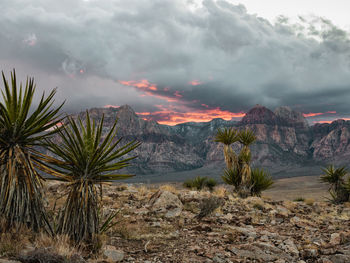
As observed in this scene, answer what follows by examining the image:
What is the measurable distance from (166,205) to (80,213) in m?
6.08

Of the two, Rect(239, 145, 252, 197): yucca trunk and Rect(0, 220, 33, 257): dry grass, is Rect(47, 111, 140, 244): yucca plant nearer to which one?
Rect(0, 220, 33, 257): dry grass

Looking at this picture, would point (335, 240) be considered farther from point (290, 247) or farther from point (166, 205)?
point (166, 205)

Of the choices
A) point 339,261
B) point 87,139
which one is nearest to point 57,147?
point 87,139

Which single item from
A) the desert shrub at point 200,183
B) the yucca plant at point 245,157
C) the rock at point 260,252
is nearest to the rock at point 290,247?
the rock at point 260,252

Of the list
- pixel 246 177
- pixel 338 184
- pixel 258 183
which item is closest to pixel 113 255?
pixel 246 177

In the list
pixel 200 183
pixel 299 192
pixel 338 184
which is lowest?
pixel 299 192

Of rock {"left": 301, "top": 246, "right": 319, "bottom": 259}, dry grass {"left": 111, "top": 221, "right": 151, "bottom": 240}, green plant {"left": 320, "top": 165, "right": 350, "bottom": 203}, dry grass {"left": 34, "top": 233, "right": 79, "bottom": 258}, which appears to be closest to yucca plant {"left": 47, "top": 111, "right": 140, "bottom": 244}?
dry grass {"left": 34, "top": 233, "right": 79, "bottom": 258}

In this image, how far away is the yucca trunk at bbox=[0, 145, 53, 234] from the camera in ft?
19.4

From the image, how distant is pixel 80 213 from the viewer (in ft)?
19.4

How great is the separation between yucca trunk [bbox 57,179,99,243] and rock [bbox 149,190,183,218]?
474cm

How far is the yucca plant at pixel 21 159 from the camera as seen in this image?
5977mm

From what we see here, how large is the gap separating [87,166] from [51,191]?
35.1ft

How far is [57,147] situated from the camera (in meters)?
5.82

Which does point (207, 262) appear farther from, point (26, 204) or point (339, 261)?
point (26, 204)
